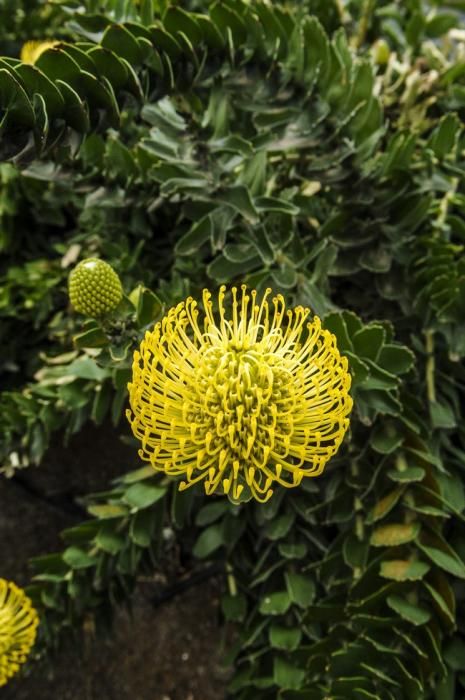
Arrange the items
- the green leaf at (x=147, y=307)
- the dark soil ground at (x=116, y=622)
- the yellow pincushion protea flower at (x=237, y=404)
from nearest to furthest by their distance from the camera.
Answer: the yellow pincushion protea flower at (x=237, y=404) < the green leaf at (x=147, y=307) < the dark soil ground at (x=116, y=622)

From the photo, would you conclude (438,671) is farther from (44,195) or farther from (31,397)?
(44,195)

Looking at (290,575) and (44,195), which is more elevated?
(44,195)

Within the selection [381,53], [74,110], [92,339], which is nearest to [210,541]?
[92,339]

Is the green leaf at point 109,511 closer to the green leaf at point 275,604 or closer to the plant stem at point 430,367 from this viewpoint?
the green leaf at point 275,604

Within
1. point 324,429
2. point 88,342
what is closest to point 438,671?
point 324,429

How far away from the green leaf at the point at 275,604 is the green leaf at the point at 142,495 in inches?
7.1

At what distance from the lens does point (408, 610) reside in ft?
2.19

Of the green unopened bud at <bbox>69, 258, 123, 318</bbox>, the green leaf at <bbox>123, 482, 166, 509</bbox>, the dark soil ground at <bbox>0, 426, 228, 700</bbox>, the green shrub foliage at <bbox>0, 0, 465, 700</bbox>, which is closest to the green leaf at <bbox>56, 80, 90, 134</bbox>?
the green shrub foliage at <bbox>0, 0, 465, 700</bbox>

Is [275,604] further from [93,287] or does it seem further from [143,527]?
[93,287]

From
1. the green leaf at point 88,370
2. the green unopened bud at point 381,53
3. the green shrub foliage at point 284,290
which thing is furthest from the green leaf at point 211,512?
the green unopened bud at point 381,53

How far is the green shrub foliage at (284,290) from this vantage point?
2.17 ft

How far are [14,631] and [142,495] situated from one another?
23 centimetres

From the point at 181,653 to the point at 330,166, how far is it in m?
0.85

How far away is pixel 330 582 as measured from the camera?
A: 2.57 feet
